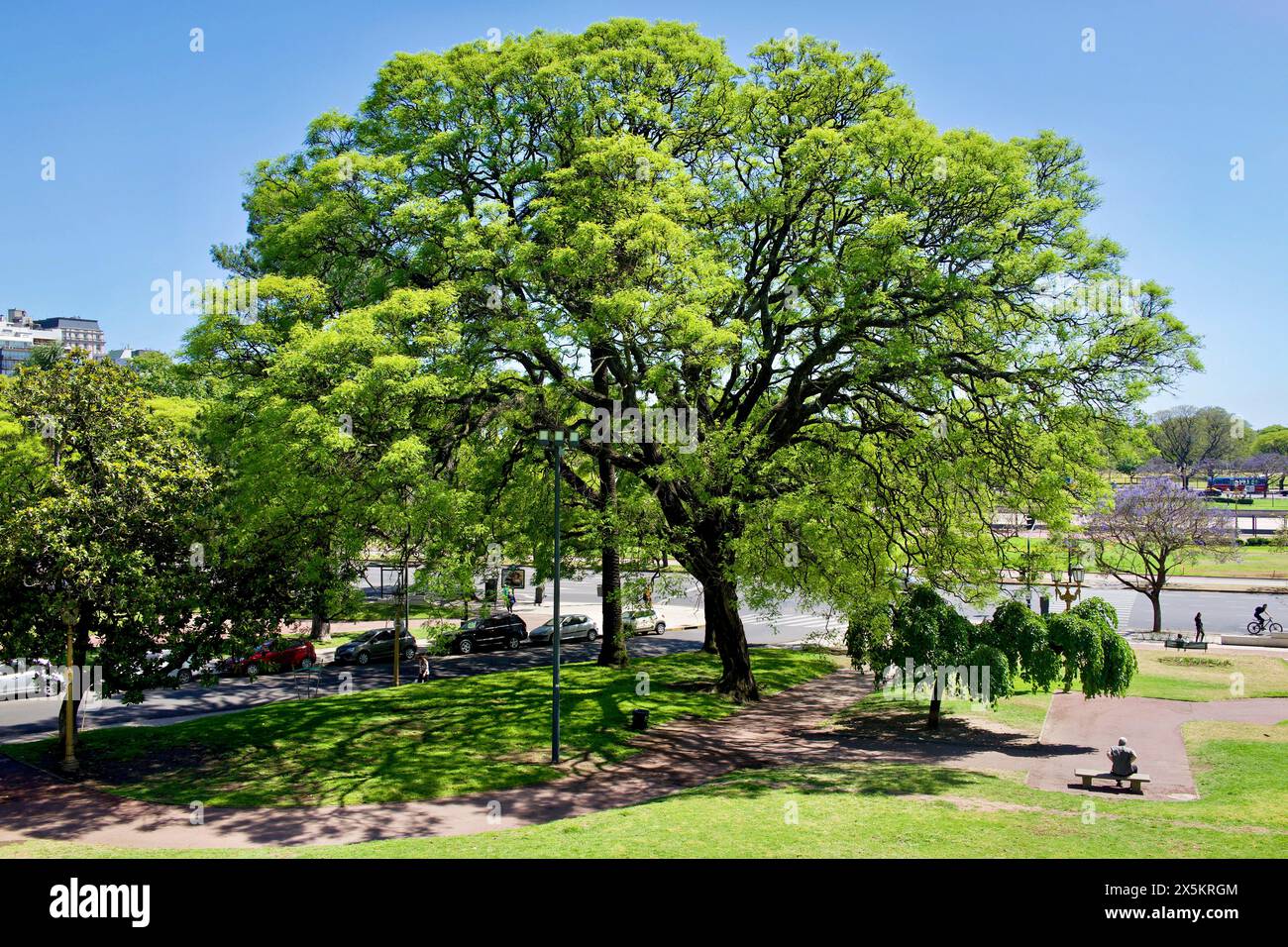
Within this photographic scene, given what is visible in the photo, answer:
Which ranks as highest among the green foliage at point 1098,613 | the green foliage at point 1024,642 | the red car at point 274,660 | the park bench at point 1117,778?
the green foliage at point 1098,613

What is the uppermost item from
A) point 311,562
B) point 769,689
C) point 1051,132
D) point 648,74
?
point 648,74

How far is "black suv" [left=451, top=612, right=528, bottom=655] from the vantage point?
37.2 m

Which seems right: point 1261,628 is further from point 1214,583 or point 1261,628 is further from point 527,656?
point 527,656

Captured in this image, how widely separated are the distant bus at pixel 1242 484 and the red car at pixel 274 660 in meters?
113

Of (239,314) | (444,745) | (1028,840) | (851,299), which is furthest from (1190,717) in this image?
(239,314)

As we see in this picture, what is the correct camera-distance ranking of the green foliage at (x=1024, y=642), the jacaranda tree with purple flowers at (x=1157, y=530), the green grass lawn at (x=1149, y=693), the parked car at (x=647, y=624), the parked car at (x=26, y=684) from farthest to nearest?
the parked car at (x=647, y=624), the jacaranda tree with purple flowers at (x=1157, y=530), the parked car at (x=26, y=684), the green grass lawn at (x=1149, y=693), the green foliage at (x=1024, y=642)

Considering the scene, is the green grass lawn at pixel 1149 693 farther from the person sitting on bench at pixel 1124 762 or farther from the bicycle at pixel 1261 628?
the bicycle at pixel 1261 628

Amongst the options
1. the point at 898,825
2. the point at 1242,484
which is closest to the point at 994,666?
the point at 898,825

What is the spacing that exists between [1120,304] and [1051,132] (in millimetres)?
5609

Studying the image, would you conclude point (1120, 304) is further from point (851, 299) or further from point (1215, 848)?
point (1215, 848)

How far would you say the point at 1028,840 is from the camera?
13.5 metres

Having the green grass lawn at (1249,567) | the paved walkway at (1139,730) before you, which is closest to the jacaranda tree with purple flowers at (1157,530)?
the paved walkway at (1139,730)

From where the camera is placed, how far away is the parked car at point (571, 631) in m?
39.5

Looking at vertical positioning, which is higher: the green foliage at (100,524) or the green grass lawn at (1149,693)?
the green foliage at (100,524)
